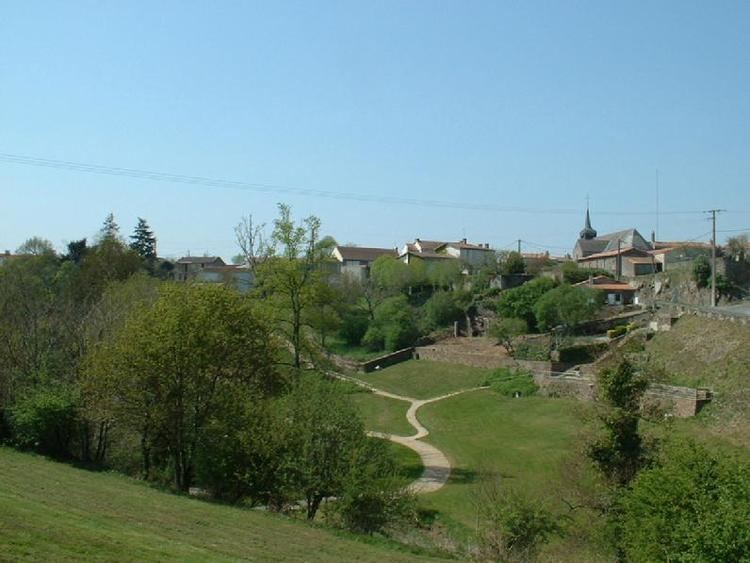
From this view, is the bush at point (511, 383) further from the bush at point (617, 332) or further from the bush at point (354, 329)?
the bush at point (354, 329)

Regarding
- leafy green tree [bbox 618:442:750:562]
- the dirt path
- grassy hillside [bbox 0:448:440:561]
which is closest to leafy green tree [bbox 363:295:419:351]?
the dirt path

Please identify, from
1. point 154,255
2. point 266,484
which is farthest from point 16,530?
point 154,255

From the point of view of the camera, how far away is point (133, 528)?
1716 centimetres

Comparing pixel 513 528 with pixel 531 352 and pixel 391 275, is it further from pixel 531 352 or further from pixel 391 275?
pixel 391 275

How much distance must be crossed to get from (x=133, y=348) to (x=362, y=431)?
852 centimetres

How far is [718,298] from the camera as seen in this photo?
5206 centimetres

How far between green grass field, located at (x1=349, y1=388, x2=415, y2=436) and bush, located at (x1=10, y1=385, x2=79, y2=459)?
13.9m

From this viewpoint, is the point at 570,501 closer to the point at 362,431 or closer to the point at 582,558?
the point at 582,558

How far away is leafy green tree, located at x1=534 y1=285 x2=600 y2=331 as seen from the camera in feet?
177

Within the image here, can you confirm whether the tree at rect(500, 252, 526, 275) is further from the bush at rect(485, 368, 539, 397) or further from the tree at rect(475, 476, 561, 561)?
the tree at rect(475, 476, 561, 561)

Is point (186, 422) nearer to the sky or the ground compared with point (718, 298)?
nearer to the ground

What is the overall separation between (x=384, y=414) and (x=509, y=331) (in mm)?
14308

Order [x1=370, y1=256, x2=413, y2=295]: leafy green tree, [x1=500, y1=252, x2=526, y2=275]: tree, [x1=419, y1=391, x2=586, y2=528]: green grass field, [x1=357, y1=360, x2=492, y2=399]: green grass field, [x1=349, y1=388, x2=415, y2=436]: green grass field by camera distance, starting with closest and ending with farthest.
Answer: [x1=419, y1=391, x2=586, y2=528]: green grass field < [x1=349, y1=388, x2=415, y2=436]: green grass field < [x1=357, y1=360, x2=492, y2=399]: green grass field < [x1=500, y1=252, x2=526, y2=275]: tree < [x1=370, y1=256, x2=413, y2=295]: leafy green tree

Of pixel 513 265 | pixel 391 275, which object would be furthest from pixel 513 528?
pixel 391 275
